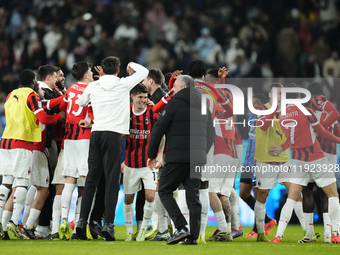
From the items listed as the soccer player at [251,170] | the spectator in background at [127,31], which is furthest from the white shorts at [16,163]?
the spectator in background at [127,31]

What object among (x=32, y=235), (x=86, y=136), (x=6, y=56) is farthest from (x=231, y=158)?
(x=6, y=56)

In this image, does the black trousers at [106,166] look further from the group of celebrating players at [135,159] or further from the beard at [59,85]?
the beard at [59,85]

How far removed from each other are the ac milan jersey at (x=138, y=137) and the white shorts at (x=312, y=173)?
2.41 m

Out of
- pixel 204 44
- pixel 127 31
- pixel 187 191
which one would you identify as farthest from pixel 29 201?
pixel 204 44

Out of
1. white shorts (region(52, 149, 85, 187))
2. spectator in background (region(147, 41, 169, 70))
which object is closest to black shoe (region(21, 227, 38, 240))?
white shorts (region(52, 149, 85, 187))

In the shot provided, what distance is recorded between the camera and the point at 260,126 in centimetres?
908

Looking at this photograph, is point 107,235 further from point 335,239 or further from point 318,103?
point 318,103

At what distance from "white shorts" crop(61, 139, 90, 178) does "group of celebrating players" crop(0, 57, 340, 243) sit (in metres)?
0.02

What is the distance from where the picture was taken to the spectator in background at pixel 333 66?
1642 cm

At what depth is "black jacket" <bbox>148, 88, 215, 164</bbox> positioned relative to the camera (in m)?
7.07

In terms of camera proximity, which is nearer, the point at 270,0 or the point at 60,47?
the point at 60,47

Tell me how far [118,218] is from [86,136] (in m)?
4.32

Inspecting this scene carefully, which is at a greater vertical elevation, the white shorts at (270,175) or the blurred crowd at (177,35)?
the blurred crowd at (177,35)

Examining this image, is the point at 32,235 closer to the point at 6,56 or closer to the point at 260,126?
the point at 260,126
